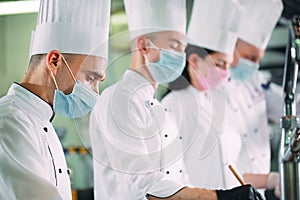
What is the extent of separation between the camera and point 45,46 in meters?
1.09

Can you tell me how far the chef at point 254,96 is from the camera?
5.83 feet

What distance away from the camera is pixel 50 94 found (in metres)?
1.08

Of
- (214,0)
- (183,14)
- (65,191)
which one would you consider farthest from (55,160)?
(214,0)

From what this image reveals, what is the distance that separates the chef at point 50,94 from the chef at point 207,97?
0.27 m

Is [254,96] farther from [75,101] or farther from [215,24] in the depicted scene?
Answer: [75,101]

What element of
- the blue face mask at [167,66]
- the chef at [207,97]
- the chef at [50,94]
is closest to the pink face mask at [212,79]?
the chef at [207,97]

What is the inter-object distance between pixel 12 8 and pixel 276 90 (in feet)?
3.65

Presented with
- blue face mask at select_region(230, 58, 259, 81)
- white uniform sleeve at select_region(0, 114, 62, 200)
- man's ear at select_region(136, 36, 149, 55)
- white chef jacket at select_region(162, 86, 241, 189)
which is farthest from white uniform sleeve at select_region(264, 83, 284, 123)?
white uniform sleeve at select_region(0, 114, 62, 200)

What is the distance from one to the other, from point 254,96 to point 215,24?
473 mm

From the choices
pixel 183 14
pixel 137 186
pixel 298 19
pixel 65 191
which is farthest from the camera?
pixel 298 19

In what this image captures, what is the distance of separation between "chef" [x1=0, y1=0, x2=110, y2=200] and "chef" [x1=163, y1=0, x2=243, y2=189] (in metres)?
0.27

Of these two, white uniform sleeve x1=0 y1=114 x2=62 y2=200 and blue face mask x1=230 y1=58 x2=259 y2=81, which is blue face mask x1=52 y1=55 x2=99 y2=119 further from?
blue face mask x1=230 y1=58 x2=259 y2=81

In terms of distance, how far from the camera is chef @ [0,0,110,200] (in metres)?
1.02

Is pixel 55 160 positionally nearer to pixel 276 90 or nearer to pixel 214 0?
pixel 214 0
